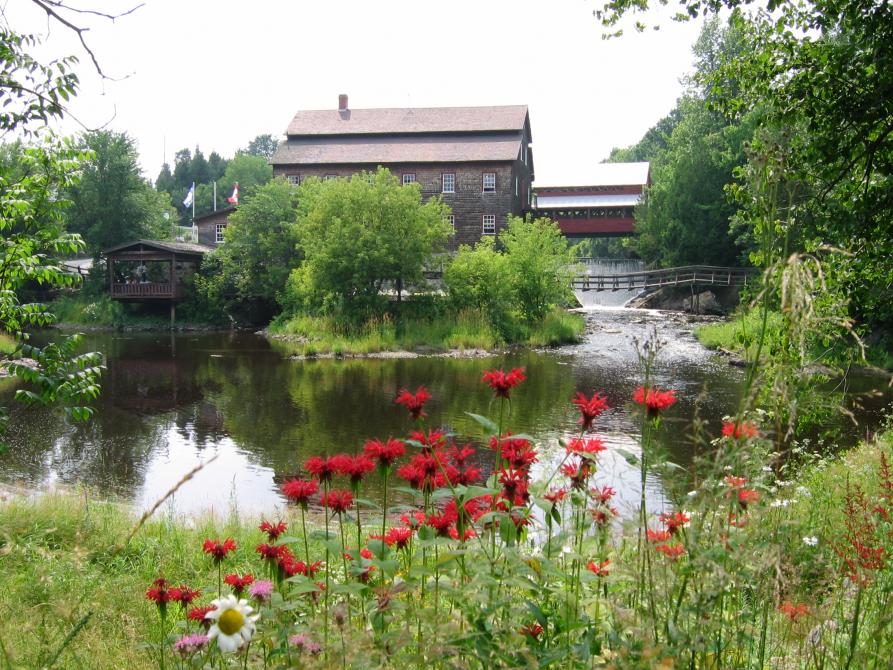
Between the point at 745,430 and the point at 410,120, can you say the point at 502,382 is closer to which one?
the point at 745,430

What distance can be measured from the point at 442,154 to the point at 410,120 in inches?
158

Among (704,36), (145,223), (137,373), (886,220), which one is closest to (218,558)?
(886,220)

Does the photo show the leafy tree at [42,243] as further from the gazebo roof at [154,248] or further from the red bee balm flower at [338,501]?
the gazebo roof at [154,248]

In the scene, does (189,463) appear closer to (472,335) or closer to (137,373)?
(137,373)

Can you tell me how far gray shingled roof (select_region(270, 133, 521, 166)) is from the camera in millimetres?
37234

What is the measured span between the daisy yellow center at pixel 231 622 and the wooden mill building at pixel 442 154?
34.9m

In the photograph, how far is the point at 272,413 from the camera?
1389cm

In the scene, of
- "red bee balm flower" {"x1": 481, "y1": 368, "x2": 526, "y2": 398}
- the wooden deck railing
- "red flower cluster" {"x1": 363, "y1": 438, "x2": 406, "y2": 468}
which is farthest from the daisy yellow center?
the wooden deck railing

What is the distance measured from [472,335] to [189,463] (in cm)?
1459

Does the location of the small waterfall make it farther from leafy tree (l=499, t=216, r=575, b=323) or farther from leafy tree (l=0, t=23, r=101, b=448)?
leafy tree (l=0, t=23, r=101, b=448)

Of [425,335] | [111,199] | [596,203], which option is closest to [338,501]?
[425,335]

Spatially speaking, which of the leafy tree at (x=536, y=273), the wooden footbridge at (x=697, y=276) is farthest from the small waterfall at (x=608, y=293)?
A: the leafy tree at (x=536, y=273)

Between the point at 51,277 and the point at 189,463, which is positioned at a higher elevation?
the point at 51,277

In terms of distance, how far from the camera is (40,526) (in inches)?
231
